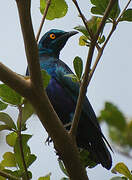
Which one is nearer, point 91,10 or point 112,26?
point 112,26

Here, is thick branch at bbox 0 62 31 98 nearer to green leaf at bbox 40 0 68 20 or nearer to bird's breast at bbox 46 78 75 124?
green leaf at bbox 40 0 68 20

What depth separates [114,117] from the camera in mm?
840

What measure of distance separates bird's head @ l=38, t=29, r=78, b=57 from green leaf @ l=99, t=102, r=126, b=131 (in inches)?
194

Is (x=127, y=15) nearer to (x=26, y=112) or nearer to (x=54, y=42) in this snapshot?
(x=26, y=112)

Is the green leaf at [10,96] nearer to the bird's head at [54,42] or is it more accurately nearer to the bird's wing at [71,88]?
the bird's wing at [71,88]

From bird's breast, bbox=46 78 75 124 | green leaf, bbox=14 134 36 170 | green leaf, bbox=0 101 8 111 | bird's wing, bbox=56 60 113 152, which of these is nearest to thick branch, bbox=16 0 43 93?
green leaf, bbox=0 101 8 111

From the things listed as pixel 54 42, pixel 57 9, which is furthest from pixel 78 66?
pixel 54 42

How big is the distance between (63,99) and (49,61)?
80 cm

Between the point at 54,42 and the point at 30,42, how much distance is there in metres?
3.83

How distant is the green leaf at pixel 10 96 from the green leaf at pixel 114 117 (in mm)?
1726

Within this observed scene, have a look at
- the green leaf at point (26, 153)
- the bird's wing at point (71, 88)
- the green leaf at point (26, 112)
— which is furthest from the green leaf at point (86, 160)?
the green leaf at point (26, 112)

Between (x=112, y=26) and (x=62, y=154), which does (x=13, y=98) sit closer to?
Answer: (x=62, y=154)

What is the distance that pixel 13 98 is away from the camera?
2.56 metres

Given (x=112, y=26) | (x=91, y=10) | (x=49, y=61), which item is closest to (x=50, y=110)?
(x=112, y=26)
